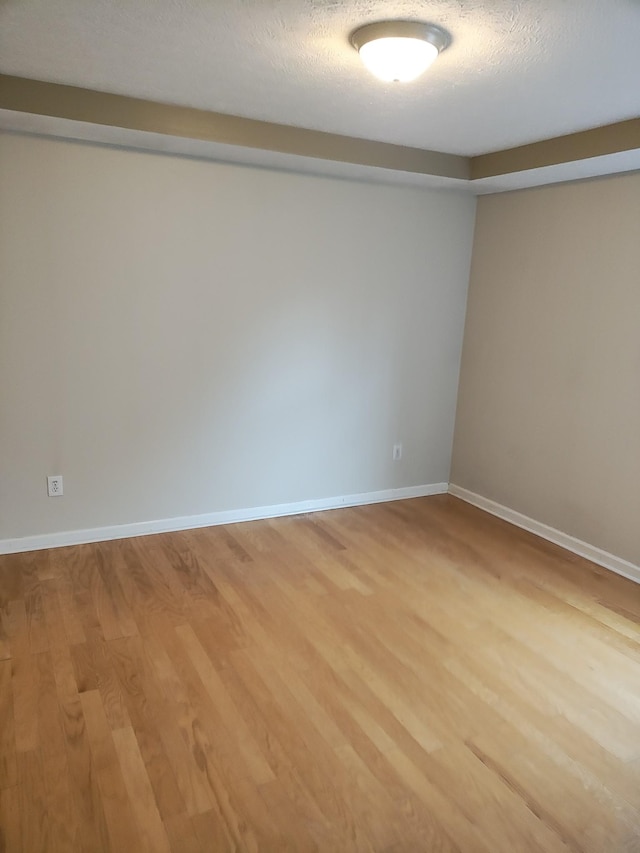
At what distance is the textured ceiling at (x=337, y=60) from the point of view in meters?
1.87

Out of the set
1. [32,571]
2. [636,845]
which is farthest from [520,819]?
[32,571]

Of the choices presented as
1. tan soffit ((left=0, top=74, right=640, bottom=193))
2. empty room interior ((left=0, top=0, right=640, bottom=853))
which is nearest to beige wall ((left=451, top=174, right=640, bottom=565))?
empty room interior ((left=0, top=0, right=640, bottom=853))

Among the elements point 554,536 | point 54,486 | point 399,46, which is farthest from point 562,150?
point 54,486

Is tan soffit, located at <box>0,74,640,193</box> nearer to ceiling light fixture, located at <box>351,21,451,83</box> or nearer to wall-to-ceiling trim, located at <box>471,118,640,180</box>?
wall-to-ceiling trim, located at <box>471,118,640,180</box>

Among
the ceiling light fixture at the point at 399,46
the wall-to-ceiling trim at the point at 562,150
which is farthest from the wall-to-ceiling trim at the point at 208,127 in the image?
the ceiling light fixture at the point at 399,46

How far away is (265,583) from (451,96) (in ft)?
7.74

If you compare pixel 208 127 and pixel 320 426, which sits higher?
pixel 208 127

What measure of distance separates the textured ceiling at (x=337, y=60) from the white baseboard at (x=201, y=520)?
2213 mm

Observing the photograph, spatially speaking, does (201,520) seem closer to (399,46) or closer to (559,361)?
(559,361)

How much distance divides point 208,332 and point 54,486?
1.18 m

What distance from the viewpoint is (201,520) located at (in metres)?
3.84

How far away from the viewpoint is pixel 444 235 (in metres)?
4.26

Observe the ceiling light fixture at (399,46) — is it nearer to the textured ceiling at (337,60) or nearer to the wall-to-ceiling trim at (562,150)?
the textured ceiling at (337,60)

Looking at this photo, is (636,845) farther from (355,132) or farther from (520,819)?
(355,132)
